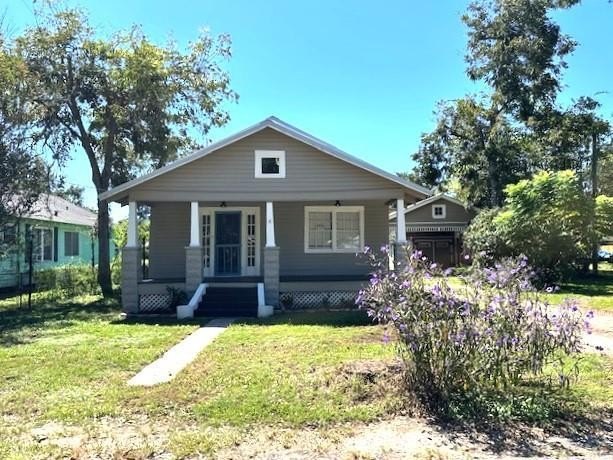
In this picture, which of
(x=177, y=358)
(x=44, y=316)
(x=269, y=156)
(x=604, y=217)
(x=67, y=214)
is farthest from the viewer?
(x=67, y=214)

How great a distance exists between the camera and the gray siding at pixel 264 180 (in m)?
14.9

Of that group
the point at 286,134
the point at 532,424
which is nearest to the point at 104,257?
the point at 286,134

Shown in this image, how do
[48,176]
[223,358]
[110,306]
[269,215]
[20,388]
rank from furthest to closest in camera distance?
1. [48,176]
2. [110,306]
3. [269,215]
4. [223,358]
5. [20,388]

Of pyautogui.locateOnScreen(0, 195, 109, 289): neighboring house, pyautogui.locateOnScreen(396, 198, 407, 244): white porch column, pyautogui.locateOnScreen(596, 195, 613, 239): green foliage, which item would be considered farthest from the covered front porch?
pyautogui.locateOnScreen(596, 195, 613, 239): green foliage

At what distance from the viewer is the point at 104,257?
20.0 meters

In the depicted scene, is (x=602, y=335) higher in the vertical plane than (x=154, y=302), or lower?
lower

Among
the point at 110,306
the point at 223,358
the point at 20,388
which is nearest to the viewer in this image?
the point at 20,388

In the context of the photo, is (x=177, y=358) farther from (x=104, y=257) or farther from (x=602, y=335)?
(x=104, y=257)

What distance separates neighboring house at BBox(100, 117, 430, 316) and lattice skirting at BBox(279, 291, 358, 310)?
28 mm

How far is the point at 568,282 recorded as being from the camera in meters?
21.5

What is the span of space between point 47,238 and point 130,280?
1130 centimetres

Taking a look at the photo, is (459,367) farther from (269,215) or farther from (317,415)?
(269,215)

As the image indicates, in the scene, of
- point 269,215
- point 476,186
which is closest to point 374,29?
point 269,215

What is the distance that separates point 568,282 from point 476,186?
1063cm
